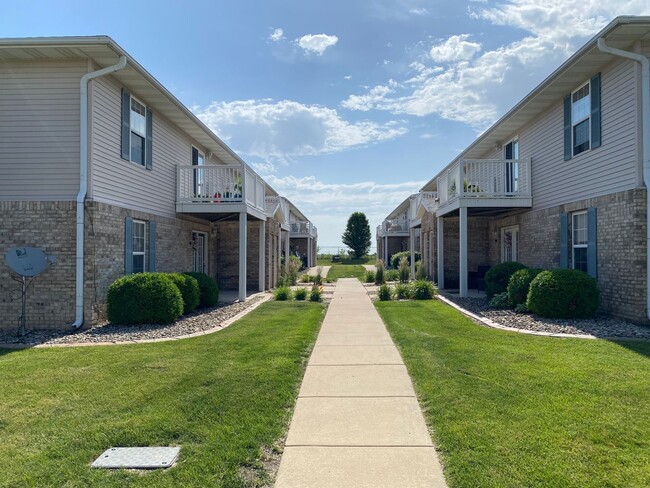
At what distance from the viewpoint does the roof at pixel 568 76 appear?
8.03 metres

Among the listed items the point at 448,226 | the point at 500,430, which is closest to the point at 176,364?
the point at 500,430

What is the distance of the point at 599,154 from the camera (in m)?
9.81

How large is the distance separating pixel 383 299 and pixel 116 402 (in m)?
10.1

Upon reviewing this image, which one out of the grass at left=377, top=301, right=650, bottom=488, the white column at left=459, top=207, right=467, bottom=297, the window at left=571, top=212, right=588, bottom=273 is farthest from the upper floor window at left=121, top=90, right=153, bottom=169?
the window at left=571, top=212, right=588, bottom=273

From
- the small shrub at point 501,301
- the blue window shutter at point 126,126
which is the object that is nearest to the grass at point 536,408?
the small shrub at point 501,301

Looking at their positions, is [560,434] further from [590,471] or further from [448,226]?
[448,226]

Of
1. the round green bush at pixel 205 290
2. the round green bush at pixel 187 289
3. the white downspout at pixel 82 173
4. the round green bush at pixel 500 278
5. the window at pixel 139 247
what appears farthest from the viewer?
the round green bush at pixel 500 278

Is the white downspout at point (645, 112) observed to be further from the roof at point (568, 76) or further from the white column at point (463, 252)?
the white column at point (463, 252)

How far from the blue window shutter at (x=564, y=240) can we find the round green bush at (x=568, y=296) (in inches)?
78.8

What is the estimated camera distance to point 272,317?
10.1m

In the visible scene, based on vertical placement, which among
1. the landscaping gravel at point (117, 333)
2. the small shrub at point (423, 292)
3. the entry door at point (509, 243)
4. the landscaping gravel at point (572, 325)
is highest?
the entry door at point (509, 243)

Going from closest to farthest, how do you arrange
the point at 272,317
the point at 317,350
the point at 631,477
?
the point at 631,477 < the point at 317,350 < the point at 272,317

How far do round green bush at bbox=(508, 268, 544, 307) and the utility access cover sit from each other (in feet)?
29.3

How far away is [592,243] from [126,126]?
1067cm
